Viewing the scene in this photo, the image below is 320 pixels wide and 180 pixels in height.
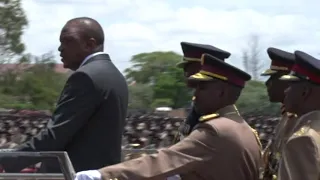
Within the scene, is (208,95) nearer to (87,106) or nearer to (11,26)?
(87,106)

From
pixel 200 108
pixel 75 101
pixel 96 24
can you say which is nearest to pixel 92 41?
pixel 96 24

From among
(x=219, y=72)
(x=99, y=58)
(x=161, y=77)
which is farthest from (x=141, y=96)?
(x=219, y=72)

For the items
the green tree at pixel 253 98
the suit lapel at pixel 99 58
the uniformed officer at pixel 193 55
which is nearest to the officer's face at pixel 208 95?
the suit lapel at pixel 99 58

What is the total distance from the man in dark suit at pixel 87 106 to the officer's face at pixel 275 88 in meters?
1.05

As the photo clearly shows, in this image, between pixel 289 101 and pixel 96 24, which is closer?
pixel 289 101

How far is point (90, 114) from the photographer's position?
4.45m

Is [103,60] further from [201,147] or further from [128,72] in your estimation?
[128,72]

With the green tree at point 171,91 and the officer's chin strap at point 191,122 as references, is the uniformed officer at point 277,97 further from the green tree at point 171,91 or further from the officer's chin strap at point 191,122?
the green tree at point 171,91

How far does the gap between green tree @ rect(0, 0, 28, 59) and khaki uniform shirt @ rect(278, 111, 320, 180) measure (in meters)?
55.4

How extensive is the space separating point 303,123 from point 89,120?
129 centimetres

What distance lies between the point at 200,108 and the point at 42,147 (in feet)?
2.94

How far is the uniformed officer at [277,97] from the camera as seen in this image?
4406 millimetres

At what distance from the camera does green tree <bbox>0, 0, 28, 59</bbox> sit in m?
58.0

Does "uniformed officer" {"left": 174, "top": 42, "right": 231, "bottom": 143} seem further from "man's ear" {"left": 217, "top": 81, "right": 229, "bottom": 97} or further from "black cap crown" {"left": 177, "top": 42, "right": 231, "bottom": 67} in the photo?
"man's ear" {"left": 217, "top": 81, "right": 229, "bottom": 97}
